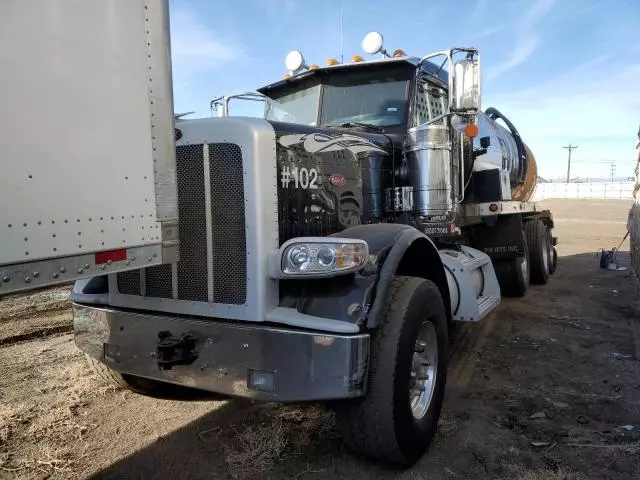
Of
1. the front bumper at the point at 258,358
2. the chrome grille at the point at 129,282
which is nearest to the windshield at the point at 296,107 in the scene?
the chrome grille at the point at 129,282

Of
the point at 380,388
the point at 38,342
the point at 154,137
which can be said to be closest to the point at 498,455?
the point at 380,388

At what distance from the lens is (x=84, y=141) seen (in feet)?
6.25

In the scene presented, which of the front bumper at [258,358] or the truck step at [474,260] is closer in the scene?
the front bumper at [258,358]

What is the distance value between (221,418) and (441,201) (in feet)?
8.35

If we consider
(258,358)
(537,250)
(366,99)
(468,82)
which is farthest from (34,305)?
(537,250)

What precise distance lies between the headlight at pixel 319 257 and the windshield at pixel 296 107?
2.31 metres

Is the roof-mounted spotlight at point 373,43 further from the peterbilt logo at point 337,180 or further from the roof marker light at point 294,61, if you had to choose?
the peterbilt logo at point 337,180

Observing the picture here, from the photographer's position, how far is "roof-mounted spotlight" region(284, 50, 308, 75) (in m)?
4.88

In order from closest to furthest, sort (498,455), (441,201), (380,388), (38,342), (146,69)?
1. (146,69)
2. (380,388)
3. (498,455)
4. (441,201)
5. (38,342)

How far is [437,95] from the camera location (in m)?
4.86

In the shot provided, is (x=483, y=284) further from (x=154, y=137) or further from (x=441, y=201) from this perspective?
(x=154, y=137)

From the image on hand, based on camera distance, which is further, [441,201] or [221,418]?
[441,201]

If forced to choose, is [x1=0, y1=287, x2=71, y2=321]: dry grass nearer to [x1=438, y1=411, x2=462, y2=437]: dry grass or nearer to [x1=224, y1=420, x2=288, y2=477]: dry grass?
[x1=224, y1=420, x2=288, y2=477]: dry grass

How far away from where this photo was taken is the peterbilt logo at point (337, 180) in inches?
134
